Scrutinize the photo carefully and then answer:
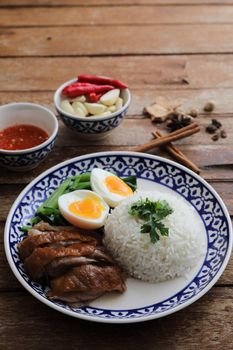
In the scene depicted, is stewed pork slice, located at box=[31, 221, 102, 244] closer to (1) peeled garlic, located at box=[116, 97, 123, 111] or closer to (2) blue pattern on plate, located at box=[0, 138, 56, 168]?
(2) blue pattern on plate, located at box=[0, 138, 56, 168]

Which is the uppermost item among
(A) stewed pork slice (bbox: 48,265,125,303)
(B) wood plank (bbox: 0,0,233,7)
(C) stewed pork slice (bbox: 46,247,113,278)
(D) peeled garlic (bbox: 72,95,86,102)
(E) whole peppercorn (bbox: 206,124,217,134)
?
(B) wood plank (bbox: 0,0,233,7)

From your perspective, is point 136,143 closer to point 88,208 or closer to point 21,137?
point 21,137

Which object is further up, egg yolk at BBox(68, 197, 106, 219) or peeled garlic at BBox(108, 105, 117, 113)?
peeled garlic at BBox(108, 105, 117, 113)

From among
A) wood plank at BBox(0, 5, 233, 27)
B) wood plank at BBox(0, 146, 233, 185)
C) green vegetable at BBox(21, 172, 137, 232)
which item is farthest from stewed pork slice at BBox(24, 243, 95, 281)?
wood plank at BBox(0, 5, 233, 27)

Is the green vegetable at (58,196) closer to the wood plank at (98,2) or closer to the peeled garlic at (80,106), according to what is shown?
the peeled garlic at (80,106)

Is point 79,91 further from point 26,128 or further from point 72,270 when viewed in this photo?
point 72,270

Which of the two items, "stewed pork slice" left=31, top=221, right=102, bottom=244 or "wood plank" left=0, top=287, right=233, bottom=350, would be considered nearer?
"wood plank" left=0, top=287, right=233, bottom=350

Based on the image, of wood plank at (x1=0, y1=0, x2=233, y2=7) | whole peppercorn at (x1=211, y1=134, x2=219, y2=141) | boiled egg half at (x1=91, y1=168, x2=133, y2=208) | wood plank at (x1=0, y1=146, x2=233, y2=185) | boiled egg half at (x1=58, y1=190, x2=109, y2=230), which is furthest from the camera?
wood plank at (x1=0, y1=0, x2=233, y2=7)
